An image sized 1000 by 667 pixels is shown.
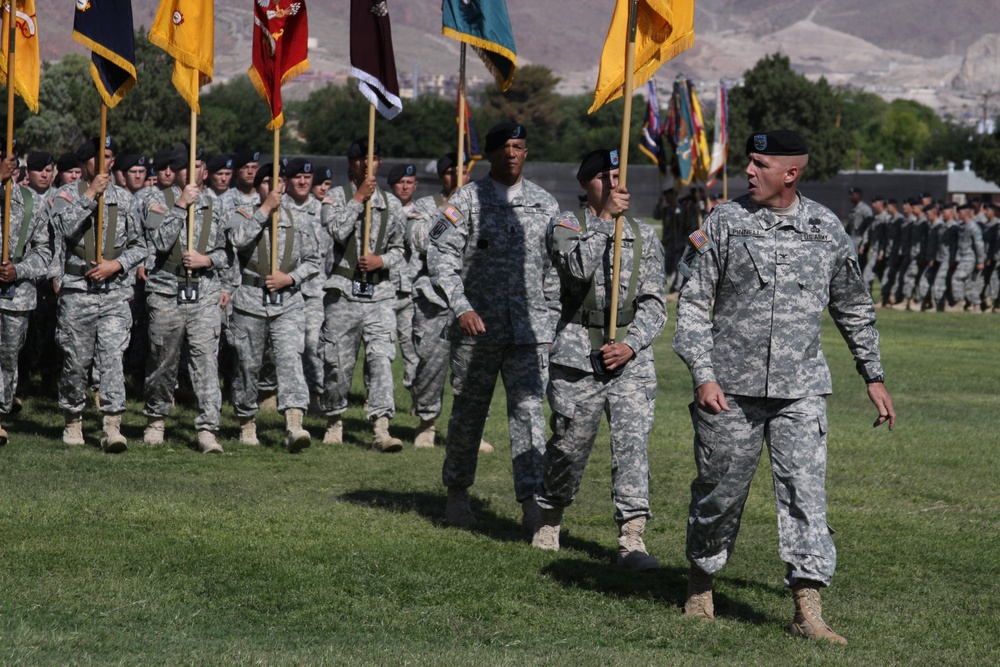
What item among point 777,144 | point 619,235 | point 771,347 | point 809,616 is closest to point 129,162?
point 619,235

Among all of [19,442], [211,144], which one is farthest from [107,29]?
[211,144]

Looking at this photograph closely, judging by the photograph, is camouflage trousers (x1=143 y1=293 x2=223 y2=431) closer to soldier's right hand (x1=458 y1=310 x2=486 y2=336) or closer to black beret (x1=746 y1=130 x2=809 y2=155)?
soldier's right hand (x1=458 y1=310 x2=486 y2=336)

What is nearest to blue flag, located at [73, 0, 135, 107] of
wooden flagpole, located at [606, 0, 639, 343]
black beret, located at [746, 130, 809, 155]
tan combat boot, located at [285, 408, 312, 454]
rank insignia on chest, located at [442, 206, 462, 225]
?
tan combat boot, located at [285, 408, 312, 454]

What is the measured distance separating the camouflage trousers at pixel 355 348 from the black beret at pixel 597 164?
4.51m

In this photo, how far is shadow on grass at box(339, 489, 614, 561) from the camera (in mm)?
8758

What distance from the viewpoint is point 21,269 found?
39.0 ft

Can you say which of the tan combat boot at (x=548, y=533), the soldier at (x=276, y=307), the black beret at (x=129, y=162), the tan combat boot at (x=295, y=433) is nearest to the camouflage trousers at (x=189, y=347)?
the soldier at (x=276, y=307)

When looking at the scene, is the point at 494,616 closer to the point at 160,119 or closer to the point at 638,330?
the point at 638,330

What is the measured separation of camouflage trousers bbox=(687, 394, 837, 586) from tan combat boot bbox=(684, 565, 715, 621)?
0.41 feet

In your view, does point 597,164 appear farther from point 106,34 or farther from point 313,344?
point 313,344

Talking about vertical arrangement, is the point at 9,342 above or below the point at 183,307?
below

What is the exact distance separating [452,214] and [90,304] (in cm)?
431

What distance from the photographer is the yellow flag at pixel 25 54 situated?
40.8 feet

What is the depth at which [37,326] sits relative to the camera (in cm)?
1477
